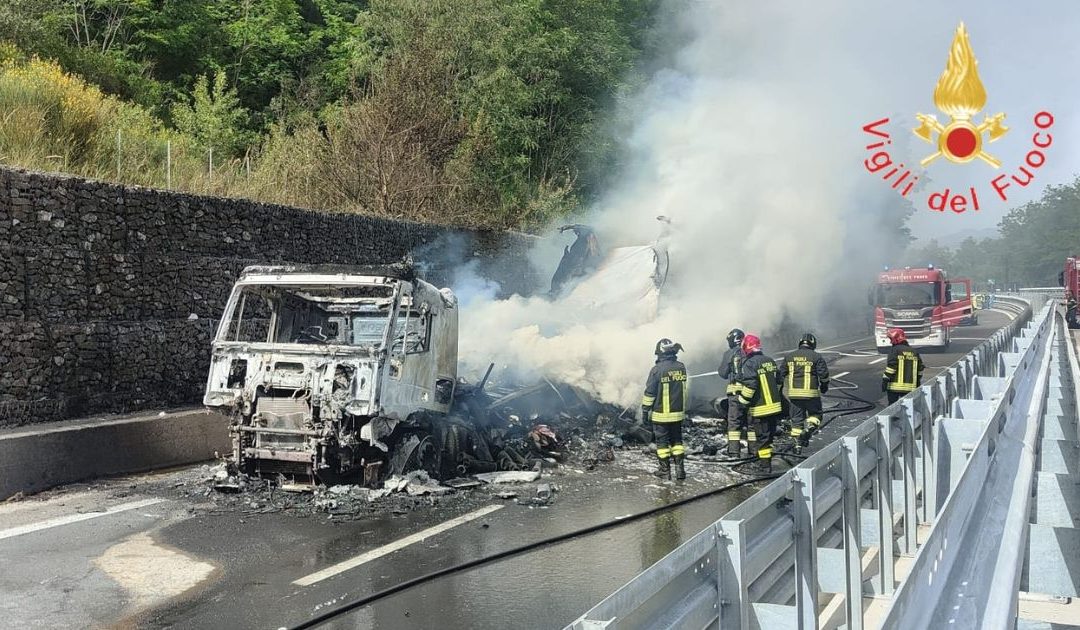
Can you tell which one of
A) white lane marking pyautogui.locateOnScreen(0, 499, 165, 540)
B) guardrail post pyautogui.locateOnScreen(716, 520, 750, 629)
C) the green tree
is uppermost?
the green tree

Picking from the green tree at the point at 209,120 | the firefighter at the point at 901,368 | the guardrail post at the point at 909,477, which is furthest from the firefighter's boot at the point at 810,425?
the green tree at the point at 209,120

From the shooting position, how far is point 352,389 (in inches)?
308

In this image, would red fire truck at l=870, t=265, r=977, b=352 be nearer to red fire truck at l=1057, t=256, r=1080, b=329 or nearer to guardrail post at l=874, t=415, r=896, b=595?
red fire truck at l=1057, t=256, r=1080, b=329

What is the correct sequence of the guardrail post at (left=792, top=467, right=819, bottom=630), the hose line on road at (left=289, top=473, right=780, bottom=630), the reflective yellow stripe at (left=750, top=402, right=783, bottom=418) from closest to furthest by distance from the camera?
the guardrail post at (left=792, top=467, right=819, bottom=630) → the hose line on road at (left=289, top=473, right=780, bottom=630) → the reflective yellow stripe at (left=750, top=402, right=783, bottom=418)

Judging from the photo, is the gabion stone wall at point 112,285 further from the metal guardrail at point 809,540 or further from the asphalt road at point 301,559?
the metal guardrail at point 809,540

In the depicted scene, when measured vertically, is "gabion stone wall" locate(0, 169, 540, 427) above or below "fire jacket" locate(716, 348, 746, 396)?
above

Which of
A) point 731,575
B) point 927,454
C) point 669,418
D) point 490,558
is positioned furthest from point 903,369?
point 731,575

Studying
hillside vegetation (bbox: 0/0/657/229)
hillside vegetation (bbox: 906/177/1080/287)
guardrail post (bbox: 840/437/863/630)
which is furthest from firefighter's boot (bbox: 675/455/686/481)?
hillside vegetation (bbox: 906/177/1080/287)

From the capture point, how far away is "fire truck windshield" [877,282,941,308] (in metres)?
26.5

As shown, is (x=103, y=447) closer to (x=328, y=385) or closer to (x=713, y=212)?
(x=328, y=385)

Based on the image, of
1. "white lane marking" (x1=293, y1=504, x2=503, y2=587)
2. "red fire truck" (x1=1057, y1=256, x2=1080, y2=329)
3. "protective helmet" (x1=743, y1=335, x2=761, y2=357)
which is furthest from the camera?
"red fire truck" (x1=1057, y1=256, x2=1080, y2=329)

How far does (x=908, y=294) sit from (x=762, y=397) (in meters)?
18.9

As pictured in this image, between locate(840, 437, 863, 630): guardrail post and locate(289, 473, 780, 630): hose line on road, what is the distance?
2.66 meters

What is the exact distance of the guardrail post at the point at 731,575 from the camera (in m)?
2.67
